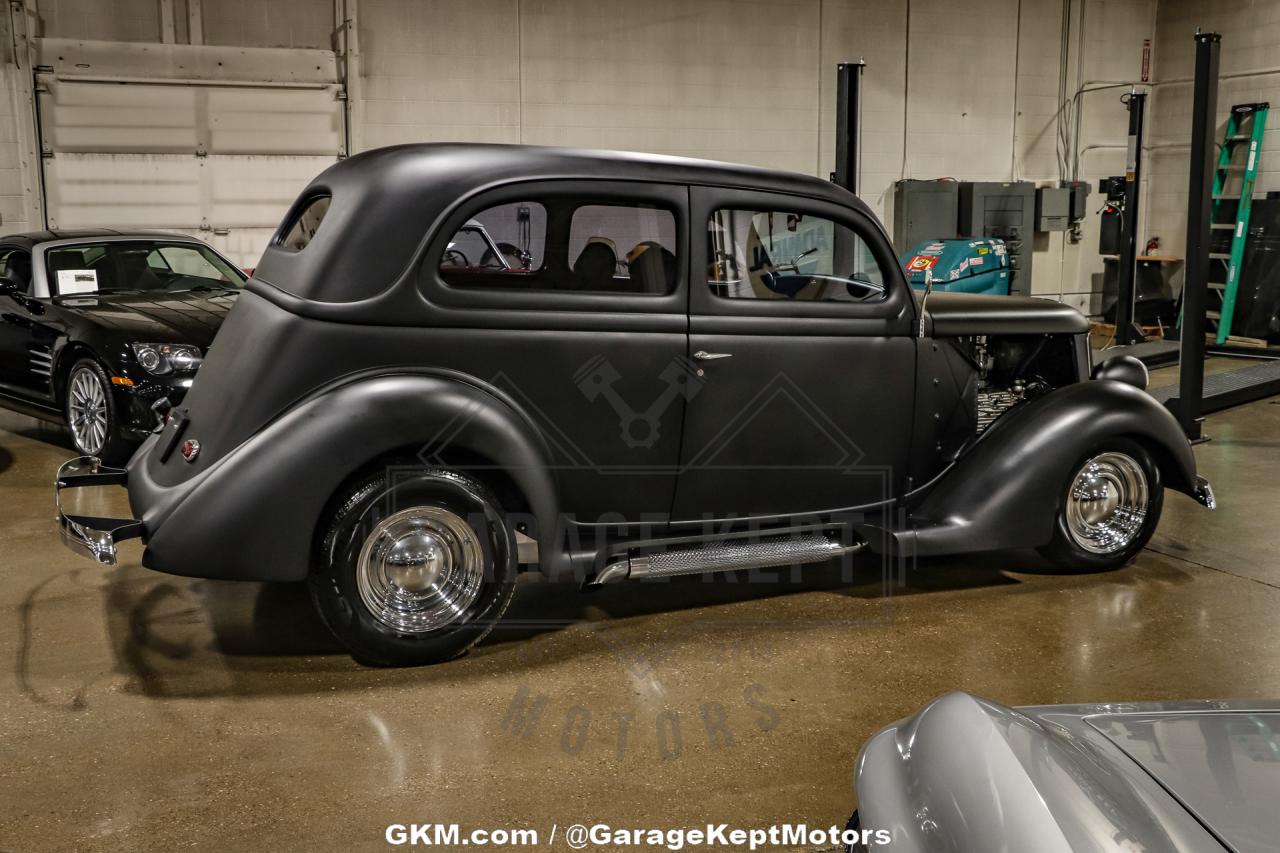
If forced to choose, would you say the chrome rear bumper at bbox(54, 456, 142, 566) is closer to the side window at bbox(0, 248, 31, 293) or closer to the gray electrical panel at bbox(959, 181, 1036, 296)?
the side window at bbox(0, 248, 31, 293)

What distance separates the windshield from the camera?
24.1ft

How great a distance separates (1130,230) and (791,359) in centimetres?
867

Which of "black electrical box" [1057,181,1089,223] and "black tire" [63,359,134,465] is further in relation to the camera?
"black electrical box" [1057,181,1089,223]

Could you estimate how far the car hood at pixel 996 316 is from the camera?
4648 millimetres

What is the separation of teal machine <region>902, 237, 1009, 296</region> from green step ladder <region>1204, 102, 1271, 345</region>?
2.31m

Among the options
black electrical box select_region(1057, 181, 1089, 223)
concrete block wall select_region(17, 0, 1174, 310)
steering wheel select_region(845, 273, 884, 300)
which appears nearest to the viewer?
steering wheel select_region(845, 273, 884, 300)

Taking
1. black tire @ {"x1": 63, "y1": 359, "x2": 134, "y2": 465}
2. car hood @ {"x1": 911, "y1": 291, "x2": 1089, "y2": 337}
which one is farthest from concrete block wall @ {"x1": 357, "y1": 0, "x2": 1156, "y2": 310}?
car hood @ {"x1": 911, "y1": 291, "x2": 1089, "y2": 337}

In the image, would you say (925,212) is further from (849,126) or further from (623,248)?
(623,248)

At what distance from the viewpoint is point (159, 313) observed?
6793mm

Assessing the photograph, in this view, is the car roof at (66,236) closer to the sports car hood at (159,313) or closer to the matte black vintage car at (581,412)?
the sports car hood at (159,313)

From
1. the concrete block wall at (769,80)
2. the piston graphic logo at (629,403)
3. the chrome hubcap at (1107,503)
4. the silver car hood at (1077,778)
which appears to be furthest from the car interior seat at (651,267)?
the concrete block wall at (769,80)

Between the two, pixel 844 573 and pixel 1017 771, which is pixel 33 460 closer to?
pixel 844 573

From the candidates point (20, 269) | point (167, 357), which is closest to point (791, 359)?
point (167, 357)

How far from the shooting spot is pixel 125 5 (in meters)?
10.9
